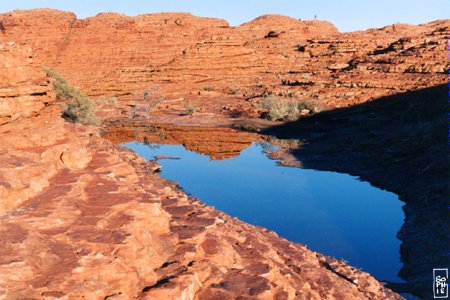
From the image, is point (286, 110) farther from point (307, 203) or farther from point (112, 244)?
point (112, 244)

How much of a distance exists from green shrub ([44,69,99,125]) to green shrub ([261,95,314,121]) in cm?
1246

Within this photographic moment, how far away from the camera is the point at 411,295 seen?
8.03 m

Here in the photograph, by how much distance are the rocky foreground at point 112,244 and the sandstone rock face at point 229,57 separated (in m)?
23.4

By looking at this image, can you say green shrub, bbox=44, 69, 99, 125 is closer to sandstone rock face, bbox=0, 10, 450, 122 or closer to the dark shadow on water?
sandstone rock face, bbox=0, 10, 450, 122

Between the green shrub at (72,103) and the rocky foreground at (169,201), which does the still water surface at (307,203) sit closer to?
the rocky foreground at (169,201)

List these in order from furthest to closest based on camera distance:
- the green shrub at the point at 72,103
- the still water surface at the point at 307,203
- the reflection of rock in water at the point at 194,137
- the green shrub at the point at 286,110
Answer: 1. the green shrub at the point at 286,110
2. the green shrub at the point at 72,103
3. the reflection of rock in water at the point at 194,137
4. the still water surface at the point at 307,203

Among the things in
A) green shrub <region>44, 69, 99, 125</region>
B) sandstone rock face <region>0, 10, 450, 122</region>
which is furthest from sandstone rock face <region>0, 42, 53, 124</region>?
sandstone rock face <region>0, 10, 450, 122</region>

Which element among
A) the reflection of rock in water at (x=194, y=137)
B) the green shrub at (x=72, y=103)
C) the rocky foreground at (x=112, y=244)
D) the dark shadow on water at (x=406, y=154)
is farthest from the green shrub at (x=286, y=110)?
the rocky foreground at (x=112, y=244)

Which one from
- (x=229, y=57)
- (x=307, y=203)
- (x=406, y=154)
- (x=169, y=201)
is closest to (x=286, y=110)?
(x=406, y=154)

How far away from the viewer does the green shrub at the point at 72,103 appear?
24.8 meters

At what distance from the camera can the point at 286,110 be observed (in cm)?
2948

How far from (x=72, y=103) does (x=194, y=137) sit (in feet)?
25.5

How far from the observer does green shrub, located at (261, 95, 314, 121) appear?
95.3 feet

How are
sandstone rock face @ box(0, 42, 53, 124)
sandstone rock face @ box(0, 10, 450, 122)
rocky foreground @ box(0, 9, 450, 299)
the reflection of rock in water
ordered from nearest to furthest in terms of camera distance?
1. rocky foreground @ box(0, 9, 450, 299)
2. sandstone rock face @ box(0, 42, 53, 124)
3. the reflection of rock in water
4. sandstone rock face @ box(0, 10, 450, 122)
